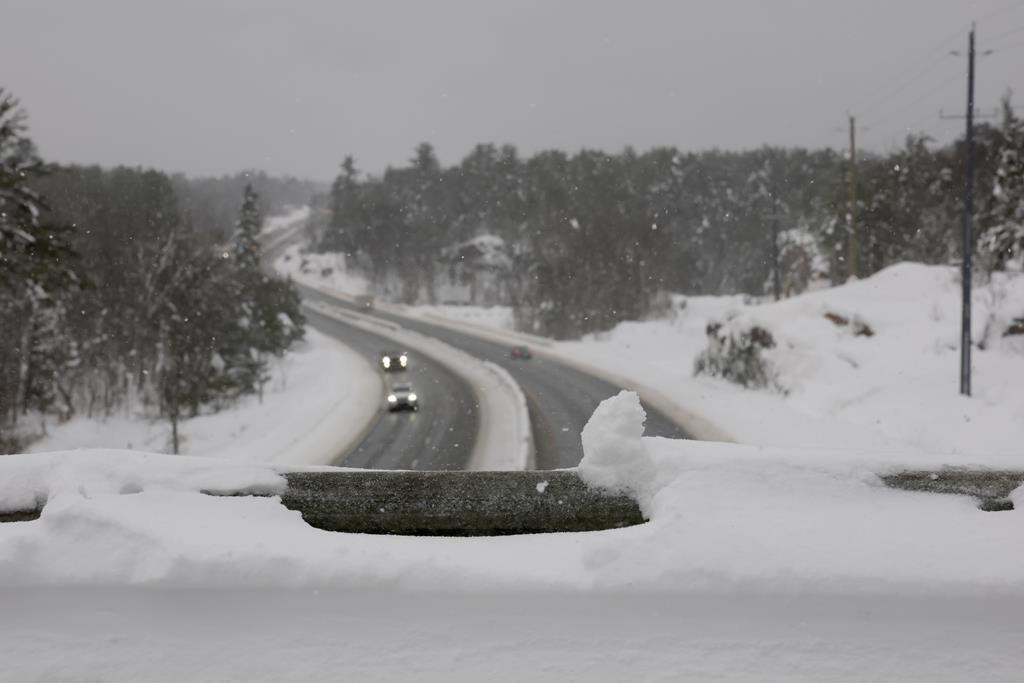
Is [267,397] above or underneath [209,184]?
underneath

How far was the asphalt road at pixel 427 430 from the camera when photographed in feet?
72.4

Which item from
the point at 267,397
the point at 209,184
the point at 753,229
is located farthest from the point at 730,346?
the point at 209,184

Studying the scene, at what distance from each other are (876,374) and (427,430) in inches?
600

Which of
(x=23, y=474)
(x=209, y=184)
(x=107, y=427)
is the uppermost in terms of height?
(x=209, y=184)

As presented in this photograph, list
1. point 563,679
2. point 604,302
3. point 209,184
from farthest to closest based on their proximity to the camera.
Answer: point 209,184 → point 604,302 → point 563,679

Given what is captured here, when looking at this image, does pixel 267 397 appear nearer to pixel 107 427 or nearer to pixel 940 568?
pixel 107 427

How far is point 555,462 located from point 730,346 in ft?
40.0

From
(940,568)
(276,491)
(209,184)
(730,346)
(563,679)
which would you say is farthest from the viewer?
(209,184)

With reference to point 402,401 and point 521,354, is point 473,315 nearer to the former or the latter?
point 521,354

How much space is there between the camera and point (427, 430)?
26.4m

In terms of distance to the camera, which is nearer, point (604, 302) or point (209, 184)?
point (604, 302)

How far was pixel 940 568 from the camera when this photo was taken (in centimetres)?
354

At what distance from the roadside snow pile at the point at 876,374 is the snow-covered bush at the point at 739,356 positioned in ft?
0.30

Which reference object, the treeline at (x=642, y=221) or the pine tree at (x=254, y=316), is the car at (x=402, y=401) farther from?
the treeline at (x=642, y=221)
